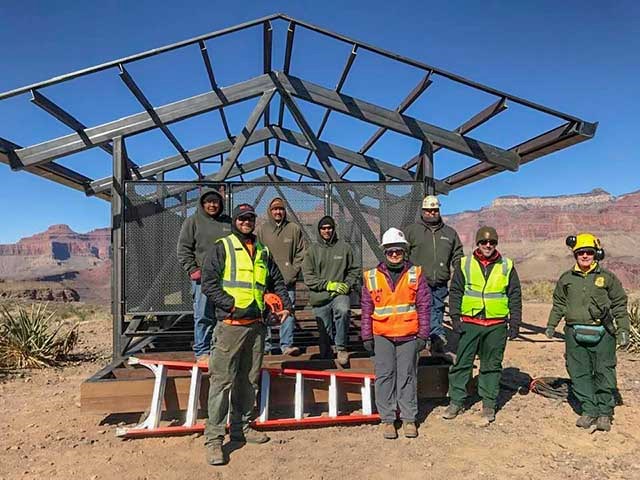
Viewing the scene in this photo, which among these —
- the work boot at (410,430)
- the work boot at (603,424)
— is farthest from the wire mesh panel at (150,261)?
the work boot at (603,424)

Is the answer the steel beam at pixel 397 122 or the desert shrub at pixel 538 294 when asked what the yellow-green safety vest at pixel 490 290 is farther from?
the desert shrub at pixel 538 294

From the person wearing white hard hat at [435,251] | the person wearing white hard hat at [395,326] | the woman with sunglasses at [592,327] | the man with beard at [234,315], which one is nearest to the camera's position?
the man with beard at [234,315]

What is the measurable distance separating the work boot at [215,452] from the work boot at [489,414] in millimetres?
2727

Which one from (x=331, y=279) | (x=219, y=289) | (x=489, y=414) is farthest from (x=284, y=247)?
(x=489, y=414)

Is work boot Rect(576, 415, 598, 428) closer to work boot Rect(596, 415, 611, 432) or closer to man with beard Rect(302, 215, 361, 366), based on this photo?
work boot Rect(596, 415, 611, 432)

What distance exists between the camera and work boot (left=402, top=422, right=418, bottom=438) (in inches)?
195

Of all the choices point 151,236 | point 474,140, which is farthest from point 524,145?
point 151,236

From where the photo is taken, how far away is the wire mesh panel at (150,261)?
6.62 metres

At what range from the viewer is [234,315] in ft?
14.7

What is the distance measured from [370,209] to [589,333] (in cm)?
317

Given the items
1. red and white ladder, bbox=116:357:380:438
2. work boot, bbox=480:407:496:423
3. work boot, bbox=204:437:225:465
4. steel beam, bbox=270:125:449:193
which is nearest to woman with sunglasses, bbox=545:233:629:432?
work boot, bbox=480:407:496:423

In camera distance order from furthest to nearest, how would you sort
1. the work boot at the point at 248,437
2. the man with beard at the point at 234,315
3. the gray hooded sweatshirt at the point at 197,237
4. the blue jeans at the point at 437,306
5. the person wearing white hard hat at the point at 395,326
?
the blue jeans at the point at 437,306 < the gray hooded sweatshirt at the point at 197,237 < the person wearing white hard hat at the point at 395,326 < the work boot at the point at 248,437 < the man with beard at the point at 234,315

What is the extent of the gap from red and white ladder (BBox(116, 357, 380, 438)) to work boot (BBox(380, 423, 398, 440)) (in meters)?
0.33

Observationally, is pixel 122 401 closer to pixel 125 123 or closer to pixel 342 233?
pixel 342 233
